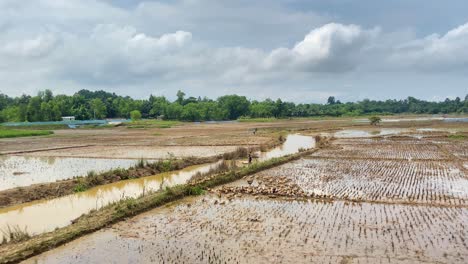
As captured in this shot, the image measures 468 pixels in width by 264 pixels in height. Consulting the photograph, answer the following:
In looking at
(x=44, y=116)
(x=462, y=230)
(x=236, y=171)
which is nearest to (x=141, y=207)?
(x=236, y=171)

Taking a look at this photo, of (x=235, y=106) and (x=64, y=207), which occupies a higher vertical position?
(x=235, y=106)

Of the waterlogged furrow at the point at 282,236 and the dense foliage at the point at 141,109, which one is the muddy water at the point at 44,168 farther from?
the dense foliage at the point at 141,109

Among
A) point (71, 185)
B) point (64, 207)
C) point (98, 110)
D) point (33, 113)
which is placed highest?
point (98, 110)

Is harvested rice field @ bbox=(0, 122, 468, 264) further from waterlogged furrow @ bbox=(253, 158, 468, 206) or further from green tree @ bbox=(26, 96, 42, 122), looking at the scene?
green tree @ bbox=(26, 96, 42, 122)

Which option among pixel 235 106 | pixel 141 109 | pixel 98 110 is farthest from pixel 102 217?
pixel 235 106

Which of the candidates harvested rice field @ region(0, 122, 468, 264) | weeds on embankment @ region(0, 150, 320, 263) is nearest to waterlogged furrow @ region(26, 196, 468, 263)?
harvested rice field @ region(0, 122, 468, 264)

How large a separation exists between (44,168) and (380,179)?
1514 centimetres

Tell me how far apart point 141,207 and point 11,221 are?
3.27 meters

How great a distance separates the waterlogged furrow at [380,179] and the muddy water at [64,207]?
4.81 meters

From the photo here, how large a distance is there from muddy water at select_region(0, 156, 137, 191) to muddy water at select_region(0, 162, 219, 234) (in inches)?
116

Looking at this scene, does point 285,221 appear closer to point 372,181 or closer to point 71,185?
point 372,181

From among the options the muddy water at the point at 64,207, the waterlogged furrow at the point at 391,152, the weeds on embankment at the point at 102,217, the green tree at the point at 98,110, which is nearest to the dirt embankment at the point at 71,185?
the muddy water at the point at 64,207

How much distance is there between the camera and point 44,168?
1905 centimetres

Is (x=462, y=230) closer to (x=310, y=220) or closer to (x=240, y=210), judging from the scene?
(x=310, y=220)
